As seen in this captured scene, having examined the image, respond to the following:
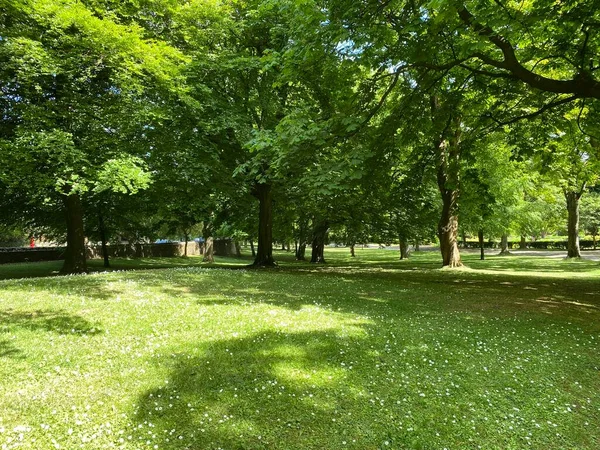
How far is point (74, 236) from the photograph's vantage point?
18547mm

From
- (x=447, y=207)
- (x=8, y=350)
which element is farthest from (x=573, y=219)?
(x=8, y=350)

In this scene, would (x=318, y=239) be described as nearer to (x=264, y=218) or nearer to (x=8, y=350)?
(x=264, y=218)

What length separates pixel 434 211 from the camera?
24297 millimetres

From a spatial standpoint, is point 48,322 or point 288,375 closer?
point 288,375

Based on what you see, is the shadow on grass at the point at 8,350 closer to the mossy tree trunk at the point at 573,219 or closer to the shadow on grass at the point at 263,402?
the shadow on grass at the point at 263,402

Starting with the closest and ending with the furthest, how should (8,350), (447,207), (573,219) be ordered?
(8,350) < (447,207) < (573,219)

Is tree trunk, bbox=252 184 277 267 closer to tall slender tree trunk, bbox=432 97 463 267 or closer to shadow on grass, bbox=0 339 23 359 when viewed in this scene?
tall slender tree trunk, bbox=432 97 463 267

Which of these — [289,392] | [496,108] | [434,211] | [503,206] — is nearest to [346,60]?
[496,108]

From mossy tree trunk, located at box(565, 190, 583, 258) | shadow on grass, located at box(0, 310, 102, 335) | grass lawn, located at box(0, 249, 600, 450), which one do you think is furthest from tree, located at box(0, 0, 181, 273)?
mossy tree trunk, located at box(565, 190, 583, 258)

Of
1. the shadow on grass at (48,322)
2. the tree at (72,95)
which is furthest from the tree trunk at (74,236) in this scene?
the shadow on grass at (48,322)

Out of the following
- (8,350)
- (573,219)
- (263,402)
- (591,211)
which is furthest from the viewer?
(591,211)

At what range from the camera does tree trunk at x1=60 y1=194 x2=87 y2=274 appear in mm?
18156

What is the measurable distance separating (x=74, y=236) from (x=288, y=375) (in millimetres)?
17065

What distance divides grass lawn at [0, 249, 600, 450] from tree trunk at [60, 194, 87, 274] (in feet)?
33.7
